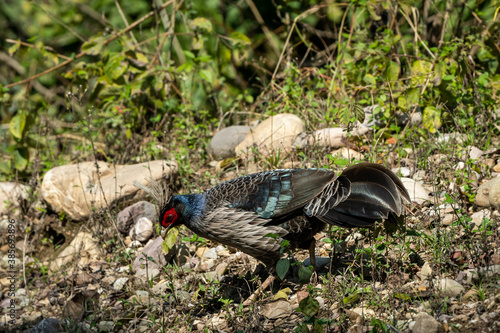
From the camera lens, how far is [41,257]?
6059 millimetres

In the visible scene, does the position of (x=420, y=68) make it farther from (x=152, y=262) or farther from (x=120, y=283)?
(x=120, y=283)

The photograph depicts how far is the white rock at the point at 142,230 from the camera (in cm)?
562

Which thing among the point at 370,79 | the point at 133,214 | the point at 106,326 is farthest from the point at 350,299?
the point at 370,79

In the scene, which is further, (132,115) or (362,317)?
→ (132,115)

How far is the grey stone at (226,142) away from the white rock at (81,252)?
5.93ft

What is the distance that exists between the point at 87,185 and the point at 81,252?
0.82 m

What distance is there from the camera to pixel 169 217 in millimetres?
4586

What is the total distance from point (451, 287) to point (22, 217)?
500 centimetres

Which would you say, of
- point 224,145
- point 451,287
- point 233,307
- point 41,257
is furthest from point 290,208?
point 41,257

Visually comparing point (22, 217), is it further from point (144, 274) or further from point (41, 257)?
point (144, 274)

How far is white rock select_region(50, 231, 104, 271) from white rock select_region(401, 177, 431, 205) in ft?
10.6

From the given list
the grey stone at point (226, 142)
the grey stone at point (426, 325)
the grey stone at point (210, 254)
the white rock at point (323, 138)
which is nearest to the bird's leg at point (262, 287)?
the grey stone at point (210, 254)

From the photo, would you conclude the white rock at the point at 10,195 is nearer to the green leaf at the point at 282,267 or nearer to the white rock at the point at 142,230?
the white rock at the point at 142,230

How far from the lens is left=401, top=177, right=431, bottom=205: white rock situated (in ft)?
16.4
